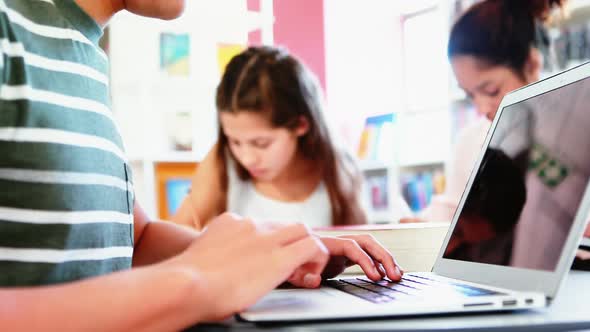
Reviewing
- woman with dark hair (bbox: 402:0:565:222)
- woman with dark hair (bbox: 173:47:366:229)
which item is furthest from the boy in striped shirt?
woman with dark hair (bbox: 402:0:565:222)

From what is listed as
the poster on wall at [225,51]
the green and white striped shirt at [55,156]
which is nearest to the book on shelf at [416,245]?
the green and white striped shirt at [55,156]

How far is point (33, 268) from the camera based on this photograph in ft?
1.77

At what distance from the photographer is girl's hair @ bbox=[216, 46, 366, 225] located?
6.57 ft

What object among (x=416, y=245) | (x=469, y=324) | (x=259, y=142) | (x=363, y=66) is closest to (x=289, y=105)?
(x=259, y=142)

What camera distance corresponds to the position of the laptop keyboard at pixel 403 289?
0.49m

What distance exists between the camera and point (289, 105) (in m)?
2.06

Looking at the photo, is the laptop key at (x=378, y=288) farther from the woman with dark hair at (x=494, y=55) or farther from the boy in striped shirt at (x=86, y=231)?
the woman with dark hair at (x=494, y=55)

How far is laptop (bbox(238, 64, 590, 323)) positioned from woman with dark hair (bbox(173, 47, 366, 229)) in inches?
52.5

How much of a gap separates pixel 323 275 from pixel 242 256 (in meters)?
0.28

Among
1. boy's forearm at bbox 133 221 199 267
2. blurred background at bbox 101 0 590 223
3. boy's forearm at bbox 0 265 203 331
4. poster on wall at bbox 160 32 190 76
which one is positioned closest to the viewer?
boy's forearm at bbox 0 265 203 331

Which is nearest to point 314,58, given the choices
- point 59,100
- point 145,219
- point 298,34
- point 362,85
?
point 298,34

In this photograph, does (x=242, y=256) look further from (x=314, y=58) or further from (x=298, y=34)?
(x=314, y=58)

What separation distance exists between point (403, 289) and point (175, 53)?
2.76 meters

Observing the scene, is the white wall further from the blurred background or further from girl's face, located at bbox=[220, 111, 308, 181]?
girl's face, located at bbox=[220, 111, 308, 181]
